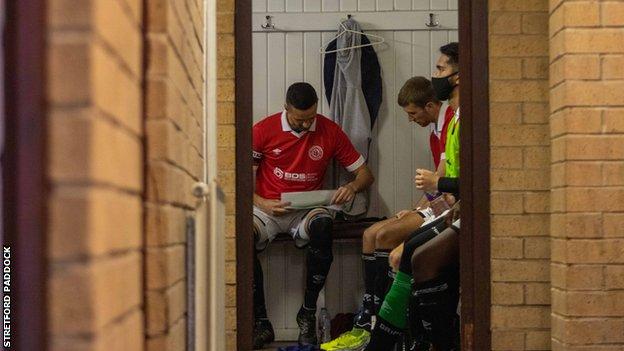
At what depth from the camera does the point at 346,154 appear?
4.98m

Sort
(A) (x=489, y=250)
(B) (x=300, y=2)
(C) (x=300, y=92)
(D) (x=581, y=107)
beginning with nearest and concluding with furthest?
(D) (x=581, y=107) < (A) (x=489, y=250) < (C) (x=300, y=92) < (B) (x=300, y=2)

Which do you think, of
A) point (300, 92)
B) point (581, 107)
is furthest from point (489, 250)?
point (300, 92)

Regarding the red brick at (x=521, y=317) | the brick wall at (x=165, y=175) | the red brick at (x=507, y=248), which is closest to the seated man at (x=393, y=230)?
the red brick at (x=507, y=248)

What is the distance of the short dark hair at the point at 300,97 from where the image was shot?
15.7ft

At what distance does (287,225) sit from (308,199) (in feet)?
0.58

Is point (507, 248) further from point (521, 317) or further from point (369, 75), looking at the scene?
point (369, 75)

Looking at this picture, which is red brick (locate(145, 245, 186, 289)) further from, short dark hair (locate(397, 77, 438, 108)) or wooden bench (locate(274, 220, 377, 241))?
wooden bench (locate(274, 220, 377, 241))

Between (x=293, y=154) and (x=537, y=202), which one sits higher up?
(x=293, y=154)

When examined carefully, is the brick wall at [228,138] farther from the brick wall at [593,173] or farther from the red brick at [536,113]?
the brick wall at [593,173]

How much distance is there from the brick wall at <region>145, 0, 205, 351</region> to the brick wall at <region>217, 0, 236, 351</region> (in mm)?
1420

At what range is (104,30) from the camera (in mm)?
1036

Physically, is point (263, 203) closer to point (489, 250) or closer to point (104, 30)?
point (489, 250)

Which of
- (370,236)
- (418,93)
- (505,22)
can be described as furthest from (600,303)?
(418,93)

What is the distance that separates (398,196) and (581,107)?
246 cm
